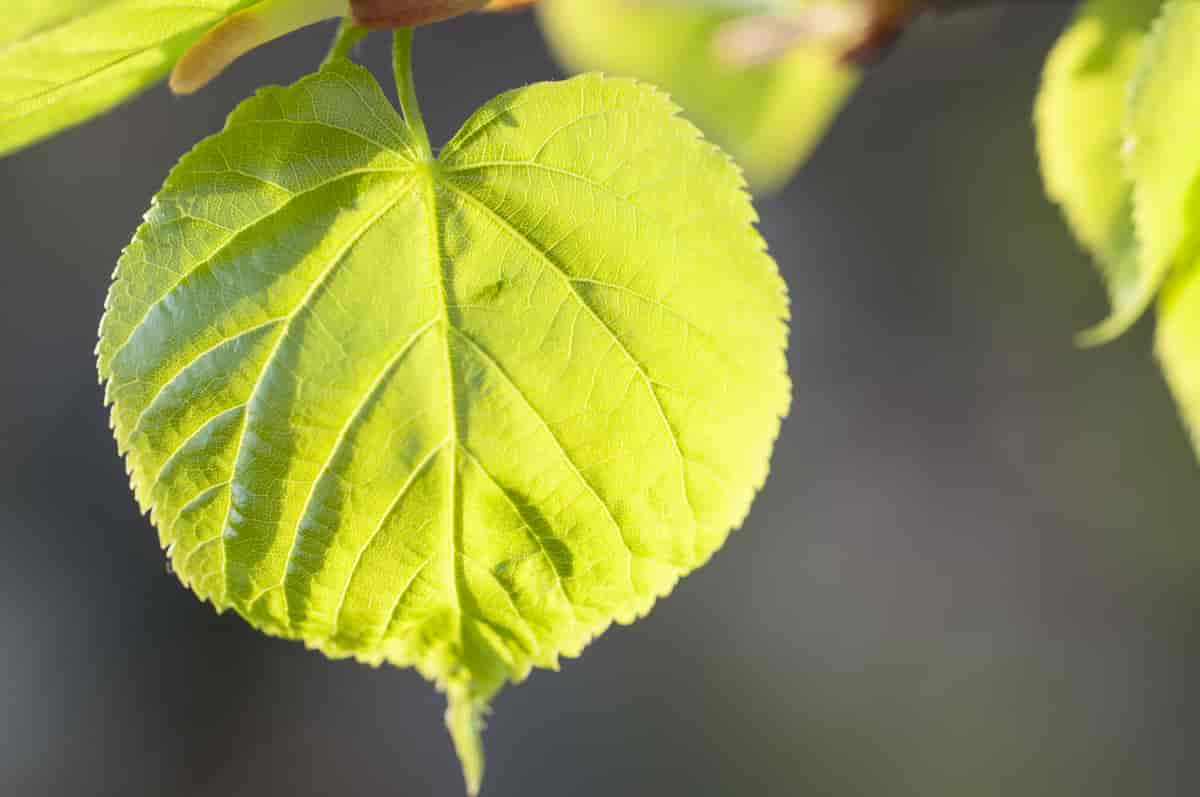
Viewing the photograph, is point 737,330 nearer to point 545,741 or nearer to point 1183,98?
point 1183,98

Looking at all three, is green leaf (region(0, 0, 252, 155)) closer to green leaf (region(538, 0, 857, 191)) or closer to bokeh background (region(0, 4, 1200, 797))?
green leaf (region(538, 0, 857, 191))

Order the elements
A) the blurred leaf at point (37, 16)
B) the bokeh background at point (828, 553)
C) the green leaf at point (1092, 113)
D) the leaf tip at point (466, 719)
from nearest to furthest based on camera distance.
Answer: the blurred leaf at point (37, 16), the leaf tip at point (466, 719), the green leaf at point (1092, 113), the bokeh background at point (828, 553)

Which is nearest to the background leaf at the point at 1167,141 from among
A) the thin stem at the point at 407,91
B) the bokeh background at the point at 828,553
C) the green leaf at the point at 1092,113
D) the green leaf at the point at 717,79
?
the green leaf at the point at 1092,113

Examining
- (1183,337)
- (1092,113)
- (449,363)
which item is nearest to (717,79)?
(1092,113)

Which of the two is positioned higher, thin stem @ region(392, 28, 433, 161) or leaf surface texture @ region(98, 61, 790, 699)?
thin stem @ region(392, 28, 433, 161)

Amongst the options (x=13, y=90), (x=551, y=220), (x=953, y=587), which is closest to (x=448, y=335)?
(x=551, y=220)

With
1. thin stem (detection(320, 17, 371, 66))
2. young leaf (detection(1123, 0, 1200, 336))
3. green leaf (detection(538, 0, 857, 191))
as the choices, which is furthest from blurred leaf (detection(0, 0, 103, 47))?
green leaf (detection(538, 0, 857, 191))

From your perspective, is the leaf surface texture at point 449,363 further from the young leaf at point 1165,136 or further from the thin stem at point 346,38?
the young leaf at point 1165,136
